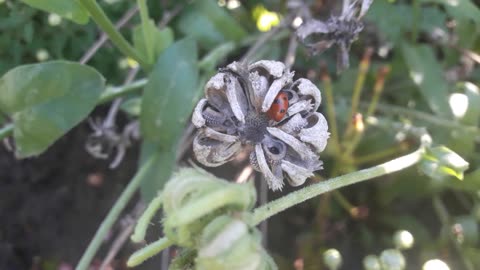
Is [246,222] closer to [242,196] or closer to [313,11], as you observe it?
[242,196]

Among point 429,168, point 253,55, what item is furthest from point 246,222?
point 253,55

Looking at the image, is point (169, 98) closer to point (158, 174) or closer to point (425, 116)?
point (158, 174)

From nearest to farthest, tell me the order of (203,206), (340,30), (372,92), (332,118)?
(203,206), (340,30), (332,118), (372,92)

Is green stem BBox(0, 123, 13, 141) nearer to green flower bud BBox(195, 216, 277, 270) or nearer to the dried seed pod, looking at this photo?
the dried seed pod

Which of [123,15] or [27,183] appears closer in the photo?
[123,15]

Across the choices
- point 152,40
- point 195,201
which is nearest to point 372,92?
point 152,40

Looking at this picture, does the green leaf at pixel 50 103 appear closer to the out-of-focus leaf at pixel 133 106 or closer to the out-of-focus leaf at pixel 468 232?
the out-of-focus leaf at pixel 133 106
